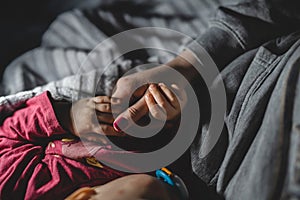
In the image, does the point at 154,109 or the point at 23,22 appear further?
the point at 23,22

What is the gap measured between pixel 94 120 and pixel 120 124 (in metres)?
0.04

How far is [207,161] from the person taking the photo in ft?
2.02

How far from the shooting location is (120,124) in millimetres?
601

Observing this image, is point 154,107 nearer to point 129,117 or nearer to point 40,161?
point 129,117

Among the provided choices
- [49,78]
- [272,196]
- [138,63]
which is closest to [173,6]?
[138,63]

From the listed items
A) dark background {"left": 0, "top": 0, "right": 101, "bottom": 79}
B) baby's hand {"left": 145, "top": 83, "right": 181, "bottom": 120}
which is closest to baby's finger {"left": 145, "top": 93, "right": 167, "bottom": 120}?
baby's hand {"left": 145, "top": 83, "right": 181, "bottom": 120}

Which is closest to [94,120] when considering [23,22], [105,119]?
[105,119]

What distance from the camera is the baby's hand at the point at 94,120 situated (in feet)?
2.02

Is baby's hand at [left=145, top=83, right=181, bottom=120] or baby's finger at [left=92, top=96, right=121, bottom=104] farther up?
baby's finger at [left=92, top=96, right=121, bottom=104]

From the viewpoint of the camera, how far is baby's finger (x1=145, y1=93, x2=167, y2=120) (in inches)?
23.9

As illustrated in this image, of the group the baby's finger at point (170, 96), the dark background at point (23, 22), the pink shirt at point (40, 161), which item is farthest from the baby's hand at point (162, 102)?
the dark background at point (23, 22)

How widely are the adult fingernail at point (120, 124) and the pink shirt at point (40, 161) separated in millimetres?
57

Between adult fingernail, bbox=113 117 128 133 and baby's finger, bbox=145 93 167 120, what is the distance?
0.04 meters

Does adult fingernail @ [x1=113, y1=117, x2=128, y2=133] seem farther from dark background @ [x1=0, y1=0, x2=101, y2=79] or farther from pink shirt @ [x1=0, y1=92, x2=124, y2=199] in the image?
dark background @ [x1=0, y1=0, x2=101, y2=79]
